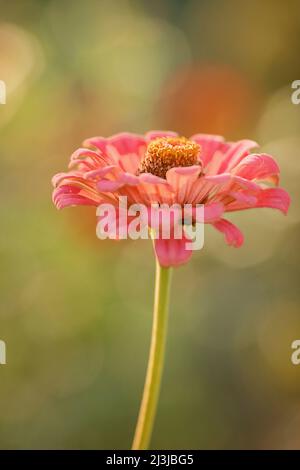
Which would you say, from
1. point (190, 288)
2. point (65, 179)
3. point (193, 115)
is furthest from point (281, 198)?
point (193, 115)

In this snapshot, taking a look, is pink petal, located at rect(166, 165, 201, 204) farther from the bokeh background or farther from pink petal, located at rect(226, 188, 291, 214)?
the bokeh background

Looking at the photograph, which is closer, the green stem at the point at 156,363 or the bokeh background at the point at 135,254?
the green stem at the point at 156,363

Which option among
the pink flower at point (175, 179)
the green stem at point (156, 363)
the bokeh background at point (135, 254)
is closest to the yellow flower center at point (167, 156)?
the pink flower at point (175, 179)

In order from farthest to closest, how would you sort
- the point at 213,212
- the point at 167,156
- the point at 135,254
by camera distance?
the point at 135,254 → the point at 167,156 → the point at 213,212

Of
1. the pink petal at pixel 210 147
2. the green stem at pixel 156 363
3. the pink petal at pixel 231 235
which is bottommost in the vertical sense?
the green stem at pixel 156 363

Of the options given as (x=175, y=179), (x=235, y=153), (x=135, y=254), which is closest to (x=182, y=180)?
(x=175, y=179)

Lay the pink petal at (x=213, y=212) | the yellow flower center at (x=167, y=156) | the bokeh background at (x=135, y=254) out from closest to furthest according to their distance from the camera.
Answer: the pink petal at (x=213, y=212), the yellow flower center at (x=167, y=156), the bokeh background at (x=135, y=254)

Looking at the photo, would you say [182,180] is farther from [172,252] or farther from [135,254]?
[135,254]

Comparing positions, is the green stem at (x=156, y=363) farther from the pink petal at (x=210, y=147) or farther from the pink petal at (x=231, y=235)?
the pink petal at (x=210, y=147)
